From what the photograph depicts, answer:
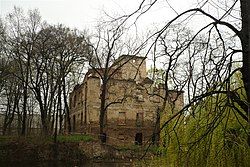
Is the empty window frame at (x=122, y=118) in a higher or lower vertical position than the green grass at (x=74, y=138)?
higher

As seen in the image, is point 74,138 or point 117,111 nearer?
point 74,138

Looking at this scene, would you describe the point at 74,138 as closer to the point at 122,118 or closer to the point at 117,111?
the point at 117,111

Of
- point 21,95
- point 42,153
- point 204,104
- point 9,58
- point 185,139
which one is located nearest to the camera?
point 204,104

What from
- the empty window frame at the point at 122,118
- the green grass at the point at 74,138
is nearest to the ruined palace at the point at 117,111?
the empty window frame at the point at 122,118

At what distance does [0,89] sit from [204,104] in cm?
2973

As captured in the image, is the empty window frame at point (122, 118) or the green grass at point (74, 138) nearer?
the green grass at point (74, 138)

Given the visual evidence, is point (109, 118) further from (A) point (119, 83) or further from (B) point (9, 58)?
(B) point (9, 58)

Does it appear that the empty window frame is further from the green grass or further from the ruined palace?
the green grass

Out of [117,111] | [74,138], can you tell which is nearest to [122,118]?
[117,111]

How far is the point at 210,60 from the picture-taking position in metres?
4.95

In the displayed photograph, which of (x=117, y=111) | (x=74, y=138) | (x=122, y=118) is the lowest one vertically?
(x=74, y=138)

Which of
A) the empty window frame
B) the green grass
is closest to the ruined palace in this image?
the empty window frame

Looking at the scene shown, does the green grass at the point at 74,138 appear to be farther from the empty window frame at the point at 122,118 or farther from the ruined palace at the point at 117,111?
the empty window frame at the point at 122,118

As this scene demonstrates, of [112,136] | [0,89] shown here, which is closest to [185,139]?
[0,89]
